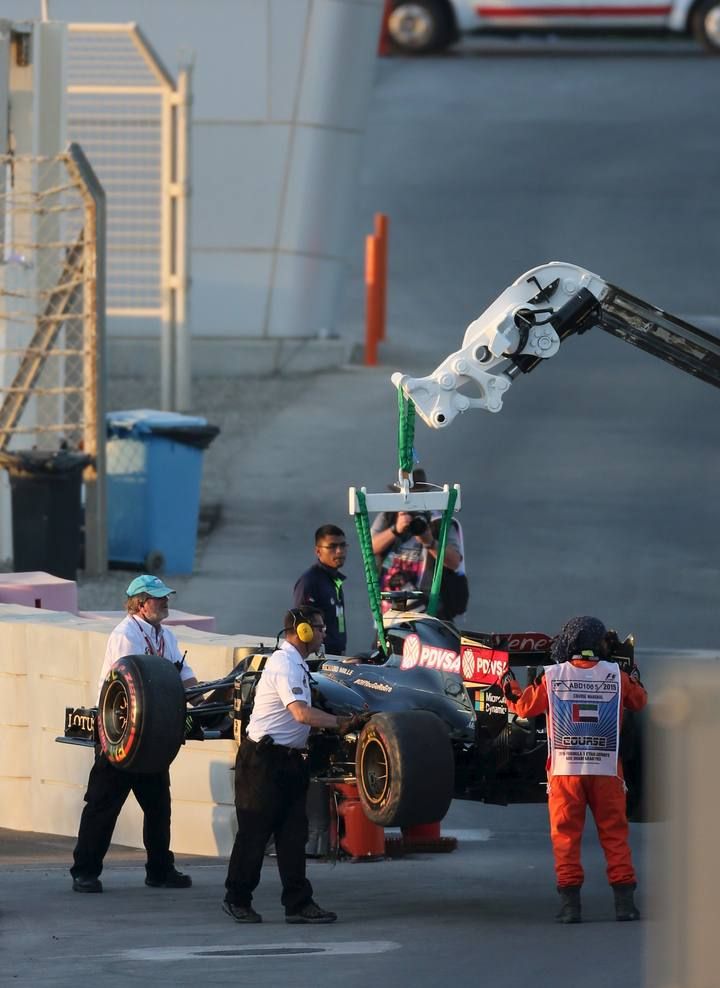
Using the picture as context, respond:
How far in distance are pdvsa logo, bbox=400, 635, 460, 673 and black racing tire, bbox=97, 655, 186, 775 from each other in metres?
1.05

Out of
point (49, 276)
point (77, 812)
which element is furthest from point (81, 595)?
point (77, 812)

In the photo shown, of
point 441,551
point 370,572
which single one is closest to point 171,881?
point 370,572

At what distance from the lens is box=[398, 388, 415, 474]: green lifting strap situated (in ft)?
32.4

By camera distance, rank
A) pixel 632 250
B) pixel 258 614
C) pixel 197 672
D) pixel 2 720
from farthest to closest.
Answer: pixel 632 250 → pixel 258 614 → pixel 2 720 → pixel 197 672

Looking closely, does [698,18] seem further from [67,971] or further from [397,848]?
[67,971]

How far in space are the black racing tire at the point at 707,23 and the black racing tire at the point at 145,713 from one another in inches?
1011

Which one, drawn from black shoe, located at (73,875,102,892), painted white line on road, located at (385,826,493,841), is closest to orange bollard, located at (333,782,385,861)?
black shoe, located at (73,875,102,892)

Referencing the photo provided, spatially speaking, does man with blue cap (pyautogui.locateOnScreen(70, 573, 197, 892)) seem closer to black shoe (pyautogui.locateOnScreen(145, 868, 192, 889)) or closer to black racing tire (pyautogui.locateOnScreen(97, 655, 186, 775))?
black shoe (pyautogui.locateOnScreen(145, 868, 192, 889))

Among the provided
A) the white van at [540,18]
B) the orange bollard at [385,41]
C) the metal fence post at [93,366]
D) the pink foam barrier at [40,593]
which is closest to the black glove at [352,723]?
the pink foam barrier at [40,593]

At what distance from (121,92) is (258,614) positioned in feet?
26.2

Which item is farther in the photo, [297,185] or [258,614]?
[297,185]

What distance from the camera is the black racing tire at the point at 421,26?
33.3 meters

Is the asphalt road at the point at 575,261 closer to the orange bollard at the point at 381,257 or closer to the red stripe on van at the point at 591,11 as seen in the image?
the orange bollard at the point at 381,257

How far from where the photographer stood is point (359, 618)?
15258mm
